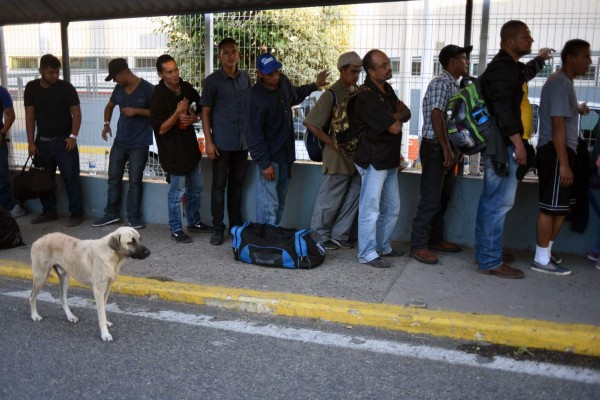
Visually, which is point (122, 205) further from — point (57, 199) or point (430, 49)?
point (430, 49)

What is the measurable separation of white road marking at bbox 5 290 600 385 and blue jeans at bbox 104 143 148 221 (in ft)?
7.46

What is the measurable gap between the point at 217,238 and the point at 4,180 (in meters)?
3.16

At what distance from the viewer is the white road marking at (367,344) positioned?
407cm

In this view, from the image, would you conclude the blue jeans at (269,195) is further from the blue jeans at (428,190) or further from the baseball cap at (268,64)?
the blue jeans at (428,190)

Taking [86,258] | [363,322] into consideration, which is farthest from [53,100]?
[363,322]

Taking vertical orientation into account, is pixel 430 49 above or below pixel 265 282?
above

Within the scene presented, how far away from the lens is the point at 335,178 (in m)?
6.52

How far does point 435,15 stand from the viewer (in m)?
6.50

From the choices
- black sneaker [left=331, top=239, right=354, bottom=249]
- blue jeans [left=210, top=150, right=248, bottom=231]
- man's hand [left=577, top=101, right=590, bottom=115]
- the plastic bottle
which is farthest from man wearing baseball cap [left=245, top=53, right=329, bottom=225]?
the plastic bottle

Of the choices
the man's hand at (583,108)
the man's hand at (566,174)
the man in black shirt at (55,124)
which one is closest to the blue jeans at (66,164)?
the man in black shirt at (55,124)

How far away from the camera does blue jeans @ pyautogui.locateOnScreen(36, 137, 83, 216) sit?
7.82 metres

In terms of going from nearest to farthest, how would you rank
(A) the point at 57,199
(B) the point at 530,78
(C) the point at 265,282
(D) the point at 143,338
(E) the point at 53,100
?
(D) the point at 143,338, (C) the point at 265,282, (B) the point at 530,78, (E) the point at 53,100, (A) the point at 57,199

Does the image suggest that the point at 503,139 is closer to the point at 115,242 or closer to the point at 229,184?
the point at 229,184

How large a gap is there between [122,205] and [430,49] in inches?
165
